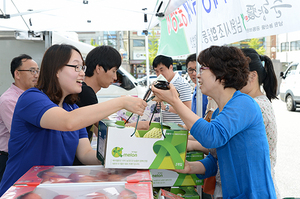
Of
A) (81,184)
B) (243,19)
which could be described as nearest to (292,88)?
(243,19)

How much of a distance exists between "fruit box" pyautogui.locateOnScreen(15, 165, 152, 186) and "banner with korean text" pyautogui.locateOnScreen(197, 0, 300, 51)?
1.31 metres

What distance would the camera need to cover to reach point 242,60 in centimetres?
175

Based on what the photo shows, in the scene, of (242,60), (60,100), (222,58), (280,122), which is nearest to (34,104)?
(60,100)

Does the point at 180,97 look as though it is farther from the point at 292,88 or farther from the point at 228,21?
the point at 292,88

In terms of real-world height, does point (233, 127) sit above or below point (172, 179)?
above

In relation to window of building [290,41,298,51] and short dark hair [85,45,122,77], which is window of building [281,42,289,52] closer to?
window of building [290,41,298,51]

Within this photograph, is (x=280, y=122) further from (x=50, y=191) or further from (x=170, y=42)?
(x=50, y=191)

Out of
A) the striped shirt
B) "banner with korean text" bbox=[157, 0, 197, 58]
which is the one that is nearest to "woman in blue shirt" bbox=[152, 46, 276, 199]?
"banner with korean text" bbox=[157, 0, 197, 58]

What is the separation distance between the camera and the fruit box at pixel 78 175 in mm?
1438

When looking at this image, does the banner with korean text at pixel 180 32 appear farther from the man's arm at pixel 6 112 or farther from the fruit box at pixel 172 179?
the man's arm at pixel 6 112

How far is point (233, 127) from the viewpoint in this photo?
1.56 metres

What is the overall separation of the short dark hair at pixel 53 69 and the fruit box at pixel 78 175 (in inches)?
19.6

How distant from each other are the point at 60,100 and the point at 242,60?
128 centimetres

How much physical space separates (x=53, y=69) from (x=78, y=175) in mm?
732
